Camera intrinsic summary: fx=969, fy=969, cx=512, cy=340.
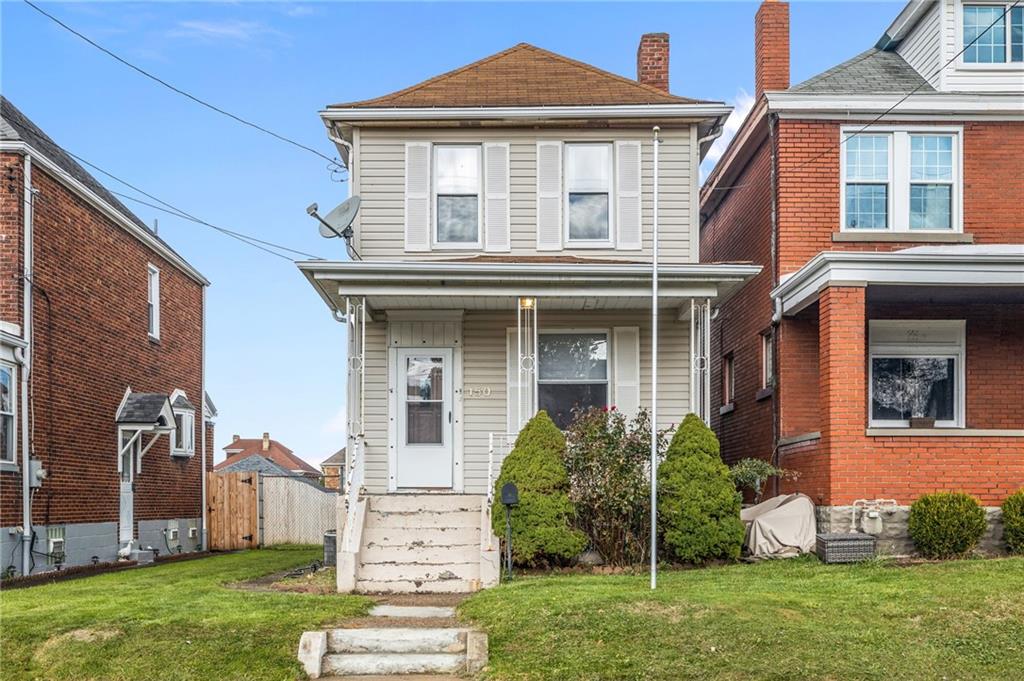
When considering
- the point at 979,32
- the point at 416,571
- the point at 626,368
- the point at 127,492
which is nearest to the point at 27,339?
the point at 127,492

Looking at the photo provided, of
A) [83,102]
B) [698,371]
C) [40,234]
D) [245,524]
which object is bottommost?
[245,524]

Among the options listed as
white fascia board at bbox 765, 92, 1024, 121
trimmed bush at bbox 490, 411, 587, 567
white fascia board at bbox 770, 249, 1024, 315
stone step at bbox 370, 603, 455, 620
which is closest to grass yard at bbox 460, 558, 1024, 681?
stone step at bbox 370, 603, 455, 620

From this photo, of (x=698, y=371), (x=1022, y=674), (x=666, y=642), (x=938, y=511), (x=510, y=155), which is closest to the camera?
(x=1022, y=674)

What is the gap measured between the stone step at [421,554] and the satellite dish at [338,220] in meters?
4.36

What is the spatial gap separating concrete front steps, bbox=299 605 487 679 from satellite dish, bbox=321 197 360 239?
6413 millimetres

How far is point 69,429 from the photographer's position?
15.5 m

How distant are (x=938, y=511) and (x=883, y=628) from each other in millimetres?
3723

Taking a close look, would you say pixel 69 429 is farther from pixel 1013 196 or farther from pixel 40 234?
pixel 1013 196

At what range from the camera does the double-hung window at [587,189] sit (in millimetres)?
14367

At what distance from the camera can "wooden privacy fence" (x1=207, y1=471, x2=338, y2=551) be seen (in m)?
22.2

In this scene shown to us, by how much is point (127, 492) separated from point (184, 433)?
367 centimetres

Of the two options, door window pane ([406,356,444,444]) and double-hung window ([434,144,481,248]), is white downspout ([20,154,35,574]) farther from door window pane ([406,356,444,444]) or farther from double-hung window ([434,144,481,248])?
double-hung window ([434,144,481,248])

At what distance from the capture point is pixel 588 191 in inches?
566

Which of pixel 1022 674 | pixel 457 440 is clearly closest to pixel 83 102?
pixel 457 440
